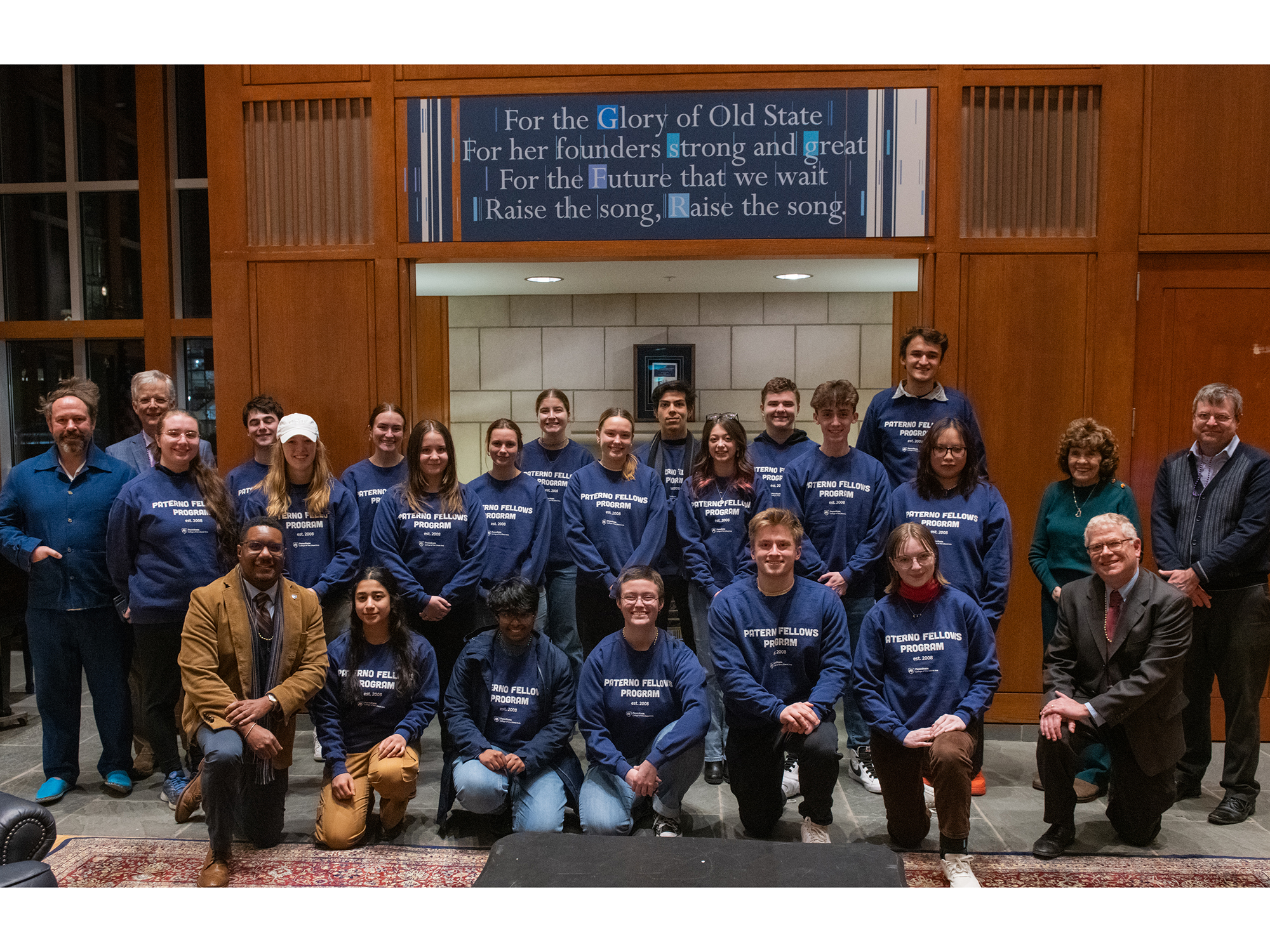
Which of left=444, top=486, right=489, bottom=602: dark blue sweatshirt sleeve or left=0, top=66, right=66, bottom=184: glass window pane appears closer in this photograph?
left=444, top=486, right=489, bottom=602: dark blue sweatshirt sleeve

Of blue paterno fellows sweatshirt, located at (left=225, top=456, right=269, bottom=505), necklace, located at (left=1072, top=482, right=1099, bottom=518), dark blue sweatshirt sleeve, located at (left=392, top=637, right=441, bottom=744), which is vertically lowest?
dark blue sweatshirt sleeve, located at (left=392, top=637, right=441, bottom=744)

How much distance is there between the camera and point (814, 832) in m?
3.26

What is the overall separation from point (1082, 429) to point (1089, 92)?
1935 mm

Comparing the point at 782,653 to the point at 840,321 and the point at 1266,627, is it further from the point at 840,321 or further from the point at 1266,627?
the point at 840,321

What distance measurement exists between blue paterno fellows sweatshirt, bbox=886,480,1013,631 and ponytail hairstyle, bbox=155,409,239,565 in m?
2.86

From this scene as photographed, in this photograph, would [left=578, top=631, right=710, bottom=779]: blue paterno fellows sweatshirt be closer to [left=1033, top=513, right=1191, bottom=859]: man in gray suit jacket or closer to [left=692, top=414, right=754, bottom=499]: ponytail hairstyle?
[left=692, top=414, right=754, bottom=499]: ponytail hairstyle

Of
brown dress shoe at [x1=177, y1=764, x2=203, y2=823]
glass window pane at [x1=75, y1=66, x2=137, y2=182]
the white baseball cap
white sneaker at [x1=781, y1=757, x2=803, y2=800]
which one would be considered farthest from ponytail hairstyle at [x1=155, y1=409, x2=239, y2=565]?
glass window pane at [x1=75, y1=66, x2=137, y2=182]

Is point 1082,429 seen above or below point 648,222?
below

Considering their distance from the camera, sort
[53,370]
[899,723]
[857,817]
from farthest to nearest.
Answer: [53,370], [857,817], [899,723]

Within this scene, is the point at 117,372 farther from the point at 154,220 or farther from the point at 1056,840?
the point at 1056,840

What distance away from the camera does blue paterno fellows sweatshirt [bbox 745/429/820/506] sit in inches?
162

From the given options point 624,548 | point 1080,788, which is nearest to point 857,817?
point 1080,788

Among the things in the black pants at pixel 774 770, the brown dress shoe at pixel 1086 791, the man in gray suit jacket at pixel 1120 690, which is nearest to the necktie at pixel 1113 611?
the man in gray suit jacket at pixel 1120 690

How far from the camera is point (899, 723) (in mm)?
3201
